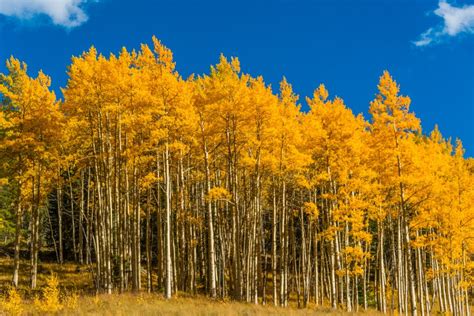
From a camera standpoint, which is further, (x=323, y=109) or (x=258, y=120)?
(x=323, y=109)

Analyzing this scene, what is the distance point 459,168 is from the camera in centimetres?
2961

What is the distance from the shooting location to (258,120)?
20391 mm

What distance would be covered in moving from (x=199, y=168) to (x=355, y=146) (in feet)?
30.8

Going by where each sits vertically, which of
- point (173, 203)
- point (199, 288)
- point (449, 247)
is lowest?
point (199, 288)

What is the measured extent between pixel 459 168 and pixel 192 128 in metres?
19.0

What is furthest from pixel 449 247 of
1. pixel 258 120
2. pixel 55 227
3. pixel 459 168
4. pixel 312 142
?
pixel 55 227

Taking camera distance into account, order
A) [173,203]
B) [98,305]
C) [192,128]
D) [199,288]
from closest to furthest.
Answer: [98,305] < [192,128] < [173,203] < [199,288]

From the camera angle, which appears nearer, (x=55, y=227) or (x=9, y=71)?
(x=9, y=71)

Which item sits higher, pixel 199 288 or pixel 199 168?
pixel 199 168

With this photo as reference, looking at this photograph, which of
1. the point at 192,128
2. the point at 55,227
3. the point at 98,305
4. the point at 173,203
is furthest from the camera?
the point at 55,227

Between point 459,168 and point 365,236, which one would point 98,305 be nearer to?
point 365,236

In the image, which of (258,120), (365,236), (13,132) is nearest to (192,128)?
(258,120)

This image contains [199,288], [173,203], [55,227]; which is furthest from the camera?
[55,227]

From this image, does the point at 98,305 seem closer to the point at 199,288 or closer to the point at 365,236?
the point at 365,236
